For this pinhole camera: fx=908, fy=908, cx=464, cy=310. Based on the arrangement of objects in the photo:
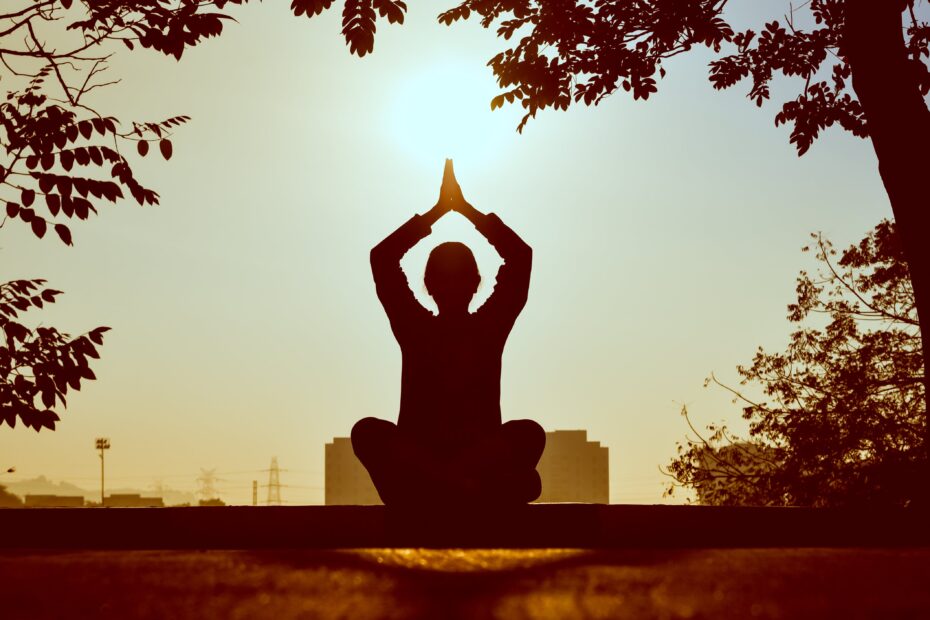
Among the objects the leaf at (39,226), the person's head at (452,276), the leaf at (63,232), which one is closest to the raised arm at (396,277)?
the person's head at (452,276)

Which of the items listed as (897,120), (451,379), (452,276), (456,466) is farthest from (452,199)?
(897,120)

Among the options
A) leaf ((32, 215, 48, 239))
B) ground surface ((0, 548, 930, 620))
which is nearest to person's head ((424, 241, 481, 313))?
leaf ((32, 215, 48, 239))

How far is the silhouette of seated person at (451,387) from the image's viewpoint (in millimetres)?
3824

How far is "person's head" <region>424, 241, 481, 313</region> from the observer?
4.59m

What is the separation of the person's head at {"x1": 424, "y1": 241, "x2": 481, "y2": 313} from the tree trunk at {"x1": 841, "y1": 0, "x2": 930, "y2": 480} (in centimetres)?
367

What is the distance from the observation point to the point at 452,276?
4598 mm

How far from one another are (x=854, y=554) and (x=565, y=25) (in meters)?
9.30

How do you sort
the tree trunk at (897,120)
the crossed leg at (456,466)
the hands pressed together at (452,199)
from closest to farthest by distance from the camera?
the crossed leg at (456,466) < the hands pressed together at (452,199) < the tree trunk at (897,120)

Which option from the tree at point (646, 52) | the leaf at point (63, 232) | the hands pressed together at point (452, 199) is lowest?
the leaf at point (63, 232)

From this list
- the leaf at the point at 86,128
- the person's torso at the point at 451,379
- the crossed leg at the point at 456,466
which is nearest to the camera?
Answer: the crossed leg at the point at 456,466

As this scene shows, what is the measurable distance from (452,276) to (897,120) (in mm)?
4112

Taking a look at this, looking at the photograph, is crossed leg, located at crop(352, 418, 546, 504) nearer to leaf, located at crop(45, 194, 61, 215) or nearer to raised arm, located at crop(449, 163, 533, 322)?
raised arm, located at crop(449, 163, 533, 322)

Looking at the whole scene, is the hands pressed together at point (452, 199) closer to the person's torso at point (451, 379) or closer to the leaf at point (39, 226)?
the person's torso at point (451, 379)

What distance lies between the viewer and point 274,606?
1.03m
